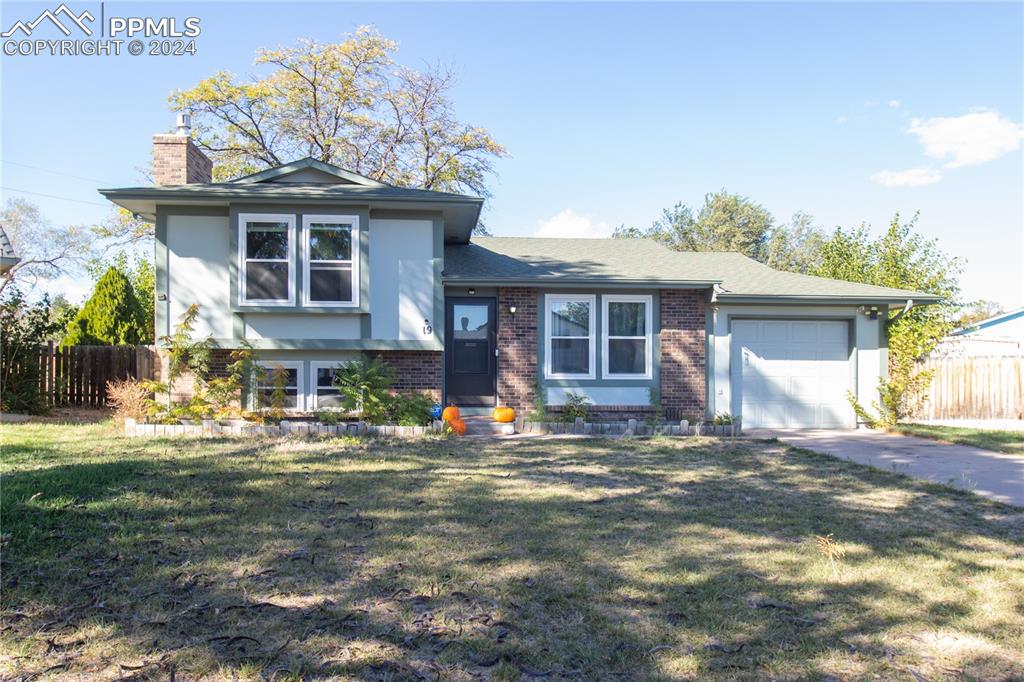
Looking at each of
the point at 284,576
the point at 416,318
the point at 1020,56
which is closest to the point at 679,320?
the point at 416,318

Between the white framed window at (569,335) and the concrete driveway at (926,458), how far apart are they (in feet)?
10.4

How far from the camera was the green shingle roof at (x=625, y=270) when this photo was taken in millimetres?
11852

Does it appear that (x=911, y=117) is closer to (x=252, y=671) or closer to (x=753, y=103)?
(x=753, y=103)

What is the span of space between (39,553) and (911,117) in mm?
25683

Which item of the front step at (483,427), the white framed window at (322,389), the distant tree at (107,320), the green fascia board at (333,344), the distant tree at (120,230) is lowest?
the front step at (483,427)

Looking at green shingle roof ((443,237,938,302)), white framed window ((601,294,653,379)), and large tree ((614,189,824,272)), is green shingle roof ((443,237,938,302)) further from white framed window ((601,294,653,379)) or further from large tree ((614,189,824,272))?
large tree ((614,189,824,272))

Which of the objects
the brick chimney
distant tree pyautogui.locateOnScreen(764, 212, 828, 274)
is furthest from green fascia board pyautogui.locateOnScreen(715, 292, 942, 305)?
distant tree pyautogui.locateOnScreen(764, 212, 828, 274)

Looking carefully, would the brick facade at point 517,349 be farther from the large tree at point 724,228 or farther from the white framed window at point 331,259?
the large tree at point 724,228

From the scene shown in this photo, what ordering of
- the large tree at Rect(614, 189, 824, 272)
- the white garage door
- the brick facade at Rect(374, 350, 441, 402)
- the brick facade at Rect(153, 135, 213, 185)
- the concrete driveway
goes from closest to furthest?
the concrete driveway < the brick facade at Rect(374, 350, 441, 402) < the brick facade at Rect(153, 135, 213, 185) < the white garage door < the large tree at Rect(614, 189, 824, 272)

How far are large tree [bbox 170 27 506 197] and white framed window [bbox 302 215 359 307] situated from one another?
1329 cm

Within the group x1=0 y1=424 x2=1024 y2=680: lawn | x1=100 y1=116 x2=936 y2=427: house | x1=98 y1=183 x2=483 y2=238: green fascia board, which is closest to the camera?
x1=0 y1=424 x2=1024 y2=680: lawn

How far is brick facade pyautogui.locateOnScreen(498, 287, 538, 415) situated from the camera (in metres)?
12.1

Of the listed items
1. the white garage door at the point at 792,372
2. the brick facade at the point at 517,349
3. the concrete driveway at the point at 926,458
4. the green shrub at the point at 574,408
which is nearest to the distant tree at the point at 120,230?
the brick facade at the point at 517,349

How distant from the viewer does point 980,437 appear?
36.0ft
